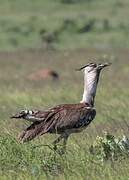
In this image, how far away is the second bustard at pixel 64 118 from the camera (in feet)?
24.3

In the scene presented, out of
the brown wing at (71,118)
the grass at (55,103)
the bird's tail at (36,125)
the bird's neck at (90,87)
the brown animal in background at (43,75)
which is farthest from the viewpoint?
the brown animal in background at (43,75)

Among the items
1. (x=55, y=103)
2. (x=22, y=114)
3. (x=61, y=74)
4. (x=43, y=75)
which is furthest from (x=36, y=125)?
(x=61, y=74)

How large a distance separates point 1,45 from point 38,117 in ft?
77.7

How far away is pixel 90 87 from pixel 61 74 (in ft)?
47.7

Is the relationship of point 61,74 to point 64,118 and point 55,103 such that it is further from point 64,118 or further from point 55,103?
point 64,118

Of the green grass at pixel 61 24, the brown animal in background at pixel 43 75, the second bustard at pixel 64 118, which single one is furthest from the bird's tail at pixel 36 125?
the green grass at pixel 61 24

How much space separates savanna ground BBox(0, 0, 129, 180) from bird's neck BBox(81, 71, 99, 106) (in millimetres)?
426

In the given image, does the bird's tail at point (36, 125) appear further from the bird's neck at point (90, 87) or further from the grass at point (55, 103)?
the bird's neck at point (90, 87)

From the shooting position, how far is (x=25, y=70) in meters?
23.7

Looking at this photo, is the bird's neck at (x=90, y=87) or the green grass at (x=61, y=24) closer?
the bird's neck at (x=90, y=87)

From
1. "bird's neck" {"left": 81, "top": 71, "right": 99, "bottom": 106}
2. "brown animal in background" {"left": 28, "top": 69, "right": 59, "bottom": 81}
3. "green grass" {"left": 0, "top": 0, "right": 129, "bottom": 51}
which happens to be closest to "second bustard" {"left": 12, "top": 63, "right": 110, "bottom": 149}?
"bird's neck" {"left": 81, "top": 71, "right": 99, "bottom": 106}

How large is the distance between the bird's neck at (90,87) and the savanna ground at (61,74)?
43 centimetres

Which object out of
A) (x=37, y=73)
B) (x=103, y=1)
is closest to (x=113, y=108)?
(x=37, y=73)

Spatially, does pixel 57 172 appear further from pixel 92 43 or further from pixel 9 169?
pixel 92 43
